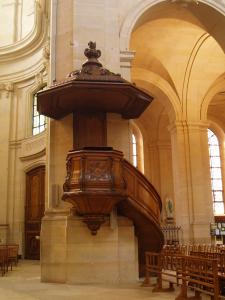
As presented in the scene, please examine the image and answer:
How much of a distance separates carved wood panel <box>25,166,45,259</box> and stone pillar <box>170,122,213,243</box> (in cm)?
521

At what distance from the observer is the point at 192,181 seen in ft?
48.1

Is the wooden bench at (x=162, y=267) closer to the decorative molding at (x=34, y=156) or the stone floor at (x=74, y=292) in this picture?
the stone floor at (x=74, y=292)

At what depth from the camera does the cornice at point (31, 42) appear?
608 inches

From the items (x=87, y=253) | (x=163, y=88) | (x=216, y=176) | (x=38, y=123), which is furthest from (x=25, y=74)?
(x=216, y=176)

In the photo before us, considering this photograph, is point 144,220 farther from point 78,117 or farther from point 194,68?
point 194,68

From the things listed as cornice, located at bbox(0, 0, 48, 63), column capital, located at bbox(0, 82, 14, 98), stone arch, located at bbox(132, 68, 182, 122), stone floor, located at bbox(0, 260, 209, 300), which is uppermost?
cornice, located at bbox(0, 0, 48, 63)

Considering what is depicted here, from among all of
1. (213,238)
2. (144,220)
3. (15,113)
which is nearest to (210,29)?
(144,220)

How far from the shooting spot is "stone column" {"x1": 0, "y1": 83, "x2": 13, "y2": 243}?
1605 centimetres

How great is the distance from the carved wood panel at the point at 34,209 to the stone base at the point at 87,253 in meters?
7.26

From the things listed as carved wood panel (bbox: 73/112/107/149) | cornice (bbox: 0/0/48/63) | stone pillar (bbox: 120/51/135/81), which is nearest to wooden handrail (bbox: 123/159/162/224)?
carved wood panel (bbox: 73/112/107/149)

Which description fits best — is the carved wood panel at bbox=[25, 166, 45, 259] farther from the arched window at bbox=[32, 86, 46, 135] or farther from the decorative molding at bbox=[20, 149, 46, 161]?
the arched window at bbox=[32, 86, 46, 135]

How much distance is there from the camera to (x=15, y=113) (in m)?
17.0

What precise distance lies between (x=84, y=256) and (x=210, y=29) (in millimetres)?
7369

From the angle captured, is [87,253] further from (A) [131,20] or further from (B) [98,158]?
(A) [131,20]
